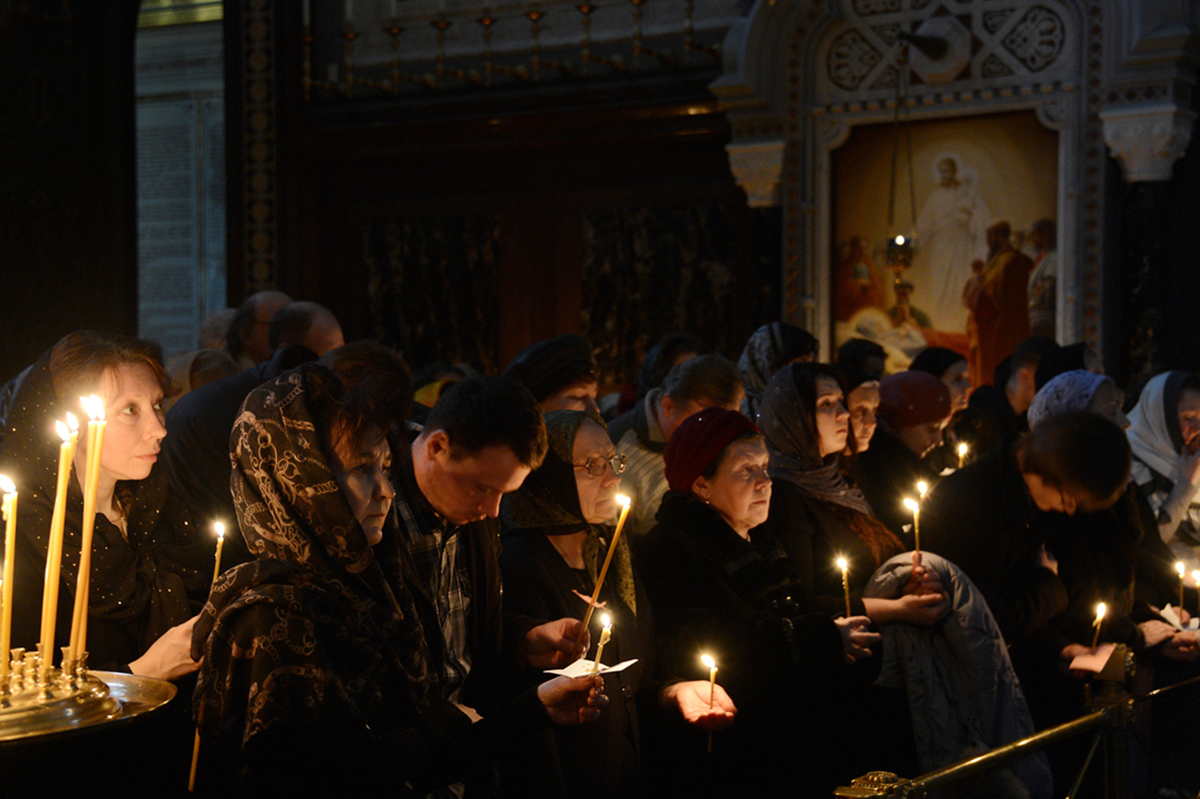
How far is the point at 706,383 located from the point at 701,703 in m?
1.61

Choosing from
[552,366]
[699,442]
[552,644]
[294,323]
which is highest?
[294,323]

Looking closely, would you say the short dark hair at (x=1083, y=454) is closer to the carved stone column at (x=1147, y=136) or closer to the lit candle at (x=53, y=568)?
the lit candle at (x=53, y=568)

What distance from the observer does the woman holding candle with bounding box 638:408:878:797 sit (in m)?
3.29

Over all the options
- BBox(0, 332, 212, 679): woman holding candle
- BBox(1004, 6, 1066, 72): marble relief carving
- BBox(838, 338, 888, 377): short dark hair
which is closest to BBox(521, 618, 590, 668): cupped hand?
BBox(0, 332, 212, 679): woman holding candle

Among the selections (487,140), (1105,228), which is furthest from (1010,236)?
(487,140)

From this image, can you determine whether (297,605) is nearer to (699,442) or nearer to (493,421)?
(493,421)

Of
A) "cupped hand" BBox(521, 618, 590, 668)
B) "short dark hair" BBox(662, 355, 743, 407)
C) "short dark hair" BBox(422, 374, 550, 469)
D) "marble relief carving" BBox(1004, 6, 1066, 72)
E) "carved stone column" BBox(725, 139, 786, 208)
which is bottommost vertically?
→ "cupped hand" BBox(521, 618, 590, 668)

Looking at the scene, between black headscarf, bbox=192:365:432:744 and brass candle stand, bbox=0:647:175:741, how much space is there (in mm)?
124

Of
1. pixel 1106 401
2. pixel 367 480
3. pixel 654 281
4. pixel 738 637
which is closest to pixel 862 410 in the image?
pixel 1106 401

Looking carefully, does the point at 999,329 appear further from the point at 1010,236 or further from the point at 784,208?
the point at 784,208

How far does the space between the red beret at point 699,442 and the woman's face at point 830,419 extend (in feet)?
2.44

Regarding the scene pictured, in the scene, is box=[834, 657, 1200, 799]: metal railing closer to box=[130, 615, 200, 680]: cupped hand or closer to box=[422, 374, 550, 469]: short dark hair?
box=[422, 374, 550, 469]: short dark hair

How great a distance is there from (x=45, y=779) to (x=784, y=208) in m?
7.58

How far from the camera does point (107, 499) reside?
2.94 metres
